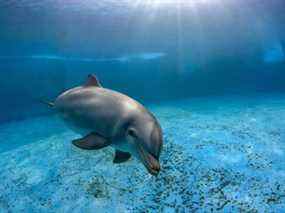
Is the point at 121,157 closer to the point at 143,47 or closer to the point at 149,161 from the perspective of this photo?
the point at 149,161

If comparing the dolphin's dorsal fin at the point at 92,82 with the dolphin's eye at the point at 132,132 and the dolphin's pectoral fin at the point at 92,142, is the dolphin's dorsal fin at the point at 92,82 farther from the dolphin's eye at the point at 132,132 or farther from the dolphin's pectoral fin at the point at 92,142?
the dolphin's eye at the point at 132,132

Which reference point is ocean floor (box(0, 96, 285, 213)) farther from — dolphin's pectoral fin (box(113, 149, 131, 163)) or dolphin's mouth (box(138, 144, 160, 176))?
dolphin's mouth (box(138, 144, 160, 176))

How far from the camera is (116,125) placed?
4.46m

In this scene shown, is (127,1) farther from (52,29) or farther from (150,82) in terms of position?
(150,82)

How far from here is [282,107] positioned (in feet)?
54.0

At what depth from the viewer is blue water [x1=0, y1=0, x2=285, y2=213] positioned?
8.12 meters

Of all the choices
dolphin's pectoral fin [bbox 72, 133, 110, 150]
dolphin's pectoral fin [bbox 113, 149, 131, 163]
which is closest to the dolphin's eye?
dolphin's pectoral fin [bbox 72, 133, 110, 150]

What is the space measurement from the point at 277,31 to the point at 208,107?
14.6m

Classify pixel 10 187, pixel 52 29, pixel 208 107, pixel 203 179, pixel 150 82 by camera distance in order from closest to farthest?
pixel 203 179 < pixel 10 187 < pixel 208 107 < pixel 52 29 < pixel 150 82

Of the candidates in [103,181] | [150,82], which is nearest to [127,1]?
[150,82]

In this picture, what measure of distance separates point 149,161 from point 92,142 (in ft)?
3.47

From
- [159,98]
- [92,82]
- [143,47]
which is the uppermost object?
[92,82]

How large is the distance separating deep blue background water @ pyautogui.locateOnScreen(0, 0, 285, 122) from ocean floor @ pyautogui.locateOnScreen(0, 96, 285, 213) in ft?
33.4

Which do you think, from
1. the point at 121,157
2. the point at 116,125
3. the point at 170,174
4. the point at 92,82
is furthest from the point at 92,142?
the point at 170,174
